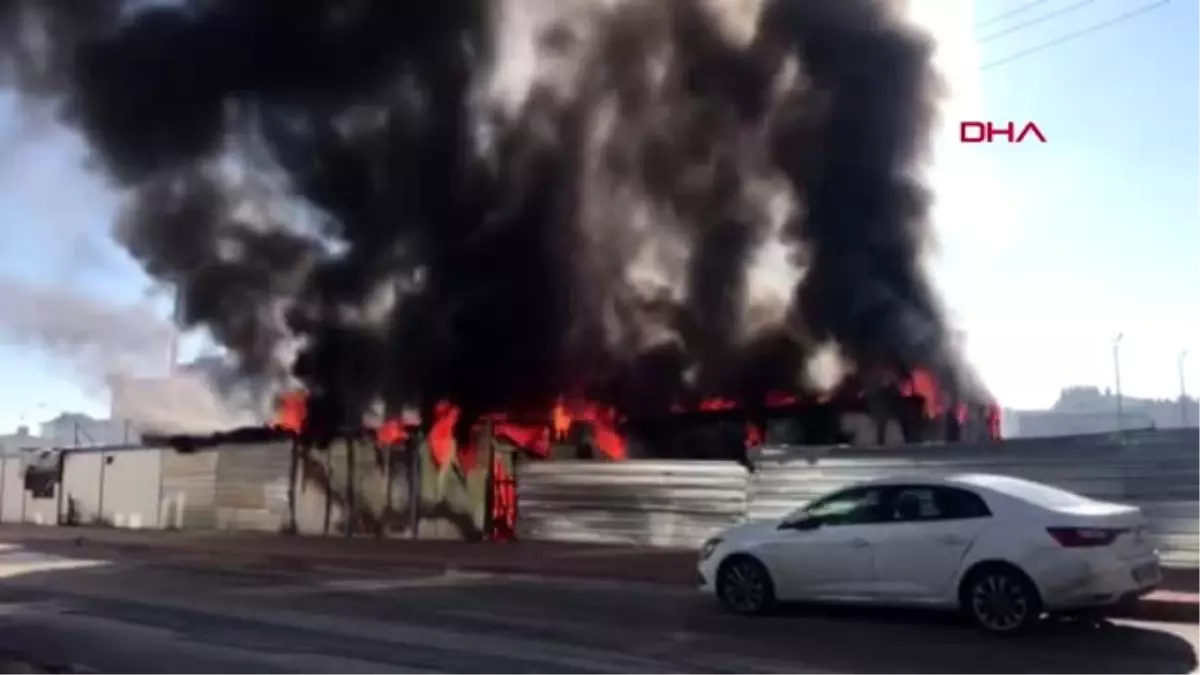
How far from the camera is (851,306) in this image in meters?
22.7

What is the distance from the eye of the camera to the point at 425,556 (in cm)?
1723

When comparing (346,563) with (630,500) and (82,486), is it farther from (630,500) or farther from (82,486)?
(82,486)

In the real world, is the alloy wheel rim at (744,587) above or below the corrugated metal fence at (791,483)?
below

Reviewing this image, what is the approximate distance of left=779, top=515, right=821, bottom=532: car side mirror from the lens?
33.8 ft

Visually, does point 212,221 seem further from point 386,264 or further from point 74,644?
point 74,644

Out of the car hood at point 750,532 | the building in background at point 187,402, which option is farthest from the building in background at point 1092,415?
the car hood at point 750,532

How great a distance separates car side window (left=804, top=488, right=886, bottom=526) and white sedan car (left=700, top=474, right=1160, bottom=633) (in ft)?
0.03

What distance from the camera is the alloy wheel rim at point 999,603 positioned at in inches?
348

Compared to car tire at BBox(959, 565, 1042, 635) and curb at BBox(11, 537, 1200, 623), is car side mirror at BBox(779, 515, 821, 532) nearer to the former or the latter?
car tire at BBox(959, 565, 1042, 635)

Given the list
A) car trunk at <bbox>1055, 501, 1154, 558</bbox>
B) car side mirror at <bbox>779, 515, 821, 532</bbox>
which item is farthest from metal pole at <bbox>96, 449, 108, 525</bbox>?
car trunk at <bbox>1055, 501, 1154, 558</bbox>

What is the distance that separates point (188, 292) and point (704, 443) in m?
9.87

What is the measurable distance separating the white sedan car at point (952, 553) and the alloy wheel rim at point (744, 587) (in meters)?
0.01

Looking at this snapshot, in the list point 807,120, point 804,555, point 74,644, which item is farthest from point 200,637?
point 807,120

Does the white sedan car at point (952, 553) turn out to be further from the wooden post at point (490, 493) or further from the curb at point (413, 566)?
the wooden post at point (490, 493)
